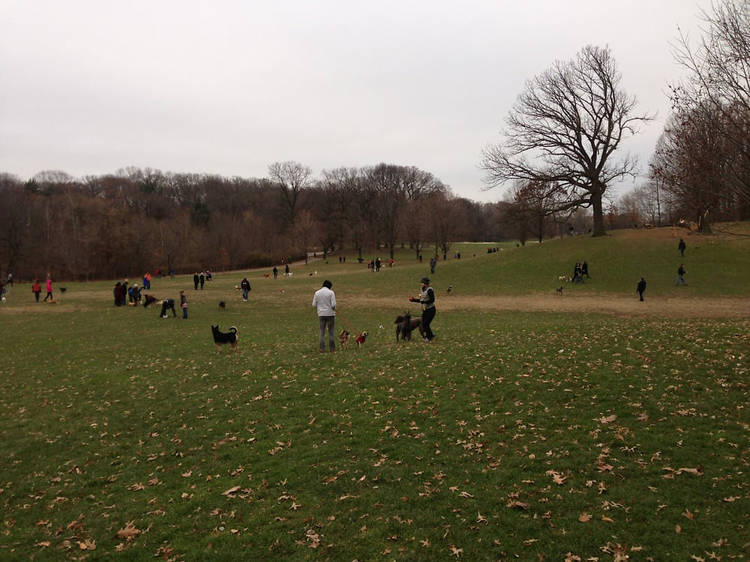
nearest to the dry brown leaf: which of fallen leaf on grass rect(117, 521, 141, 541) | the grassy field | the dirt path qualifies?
the grassy field

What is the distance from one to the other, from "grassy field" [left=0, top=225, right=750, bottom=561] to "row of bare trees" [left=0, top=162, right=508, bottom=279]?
47.5 meters

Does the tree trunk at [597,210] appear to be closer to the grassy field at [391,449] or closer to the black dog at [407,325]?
the grassy field at [391,449]

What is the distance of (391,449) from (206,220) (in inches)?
3892

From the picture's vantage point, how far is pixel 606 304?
2844cm

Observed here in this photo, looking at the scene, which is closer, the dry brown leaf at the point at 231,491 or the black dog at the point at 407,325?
the dry brown leaf at the point at 231,491

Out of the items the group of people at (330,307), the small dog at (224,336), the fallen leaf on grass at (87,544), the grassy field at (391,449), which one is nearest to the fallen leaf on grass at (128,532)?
the grassy field at (391,449)

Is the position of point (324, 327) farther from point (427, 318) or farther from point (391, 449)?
point (391, 449)

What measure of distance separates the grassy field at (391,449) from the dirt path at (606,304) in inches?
409

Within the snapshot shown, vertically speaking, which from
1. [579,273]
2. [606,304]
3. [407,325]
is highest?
[579,273]

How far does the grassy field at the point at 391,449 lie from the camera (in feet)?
18.8

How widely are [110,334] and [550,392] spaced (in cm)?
1989

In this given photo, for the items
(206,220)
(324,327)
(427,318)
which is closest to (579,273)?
(427,318)

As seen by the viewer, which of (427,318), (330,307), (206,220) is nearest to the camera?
(330,307)

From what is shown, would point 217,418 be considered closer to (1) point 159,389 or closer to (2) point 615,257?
(1) point 159,389
